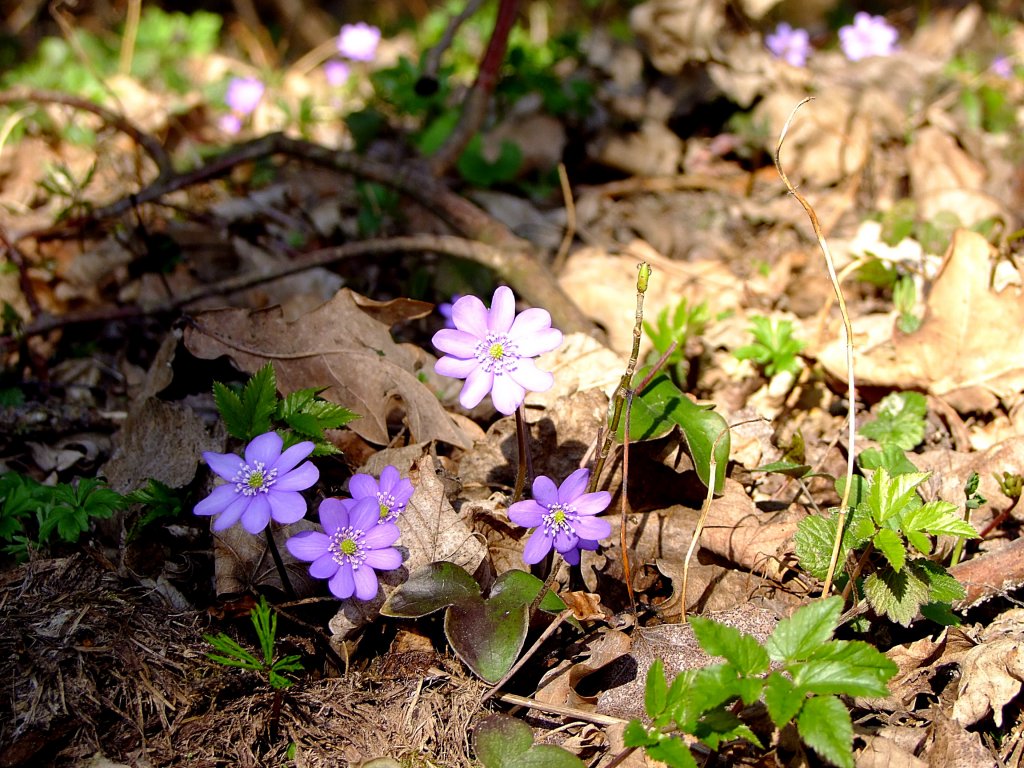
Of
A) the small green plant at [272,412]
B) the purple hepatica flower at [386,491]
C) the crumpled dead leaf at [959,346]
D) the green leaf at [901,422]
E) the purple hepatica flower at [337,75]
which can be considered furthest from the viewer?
the purple hepatica flower at [337,75]

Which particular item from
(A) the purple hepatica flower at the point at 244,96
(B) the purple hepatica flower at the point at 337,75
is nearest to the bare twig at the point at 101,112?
(A) the purple hepatica flower at the point at 244,96

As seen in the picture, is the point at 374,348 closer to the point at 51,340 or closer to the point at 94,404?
the point at 94,404

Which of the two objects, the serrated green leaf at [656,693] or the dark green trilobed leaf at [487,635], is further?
the dark green trilobed leaf at [487,635]

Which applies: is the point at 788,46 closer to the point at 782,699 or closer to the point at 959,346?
the point at 959,346

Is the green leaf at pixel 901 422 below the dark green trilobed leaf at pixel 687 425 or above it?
below

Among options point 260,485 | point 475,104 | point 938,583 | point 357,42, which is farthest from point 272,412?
point 357,42

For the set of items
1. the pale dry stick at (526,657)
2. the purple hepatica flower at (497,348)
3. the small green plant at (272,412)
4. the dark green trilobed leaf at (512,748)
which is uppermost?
the purple hepatica flower at (497,348)

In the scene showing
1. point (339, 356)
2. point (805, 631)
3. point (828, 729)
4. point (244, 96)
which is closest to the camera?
point (828, 729)

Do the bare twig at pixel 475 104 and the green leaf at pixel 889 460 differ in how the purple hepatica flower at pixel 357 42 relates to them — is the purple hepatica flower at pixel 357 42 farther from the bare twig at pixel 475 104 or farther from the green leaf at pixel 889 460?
the green leaf at pixel 889 460

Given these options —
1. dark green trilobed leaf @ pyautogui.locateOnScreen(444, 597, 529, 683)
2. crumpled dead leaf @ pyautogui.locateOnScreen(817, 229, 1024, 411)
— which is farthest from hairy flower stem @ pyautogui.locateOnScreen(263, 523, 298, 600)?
crumpled dead leaf @ pyautogui.locateOnScreen(817, 229, 1024, 411)
